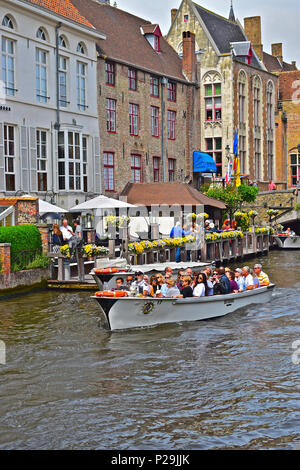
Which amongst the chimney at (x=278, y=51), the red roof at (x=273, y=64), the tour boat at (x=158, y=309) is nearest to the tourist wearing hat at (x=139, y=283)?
the tour boat at (x=158, y=309)

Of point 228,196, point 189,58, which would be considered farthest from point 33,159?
point 189,58

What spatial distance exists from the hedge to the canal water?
3.16 meters

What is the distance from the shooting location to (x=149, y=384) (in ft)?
37.4

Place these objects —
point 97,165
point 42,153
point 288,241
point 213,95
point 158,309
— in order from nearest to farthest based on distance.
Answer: point 158,309
point 42,153
point 97,165
point 288,241
point 213,95

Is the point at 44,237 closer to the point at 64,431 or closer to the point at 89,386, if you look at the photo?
the point at 89,386

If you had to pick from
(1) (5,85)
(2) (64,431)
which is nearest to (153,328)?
(2) (64,431)

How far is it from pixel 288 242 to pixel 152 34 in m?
14.5

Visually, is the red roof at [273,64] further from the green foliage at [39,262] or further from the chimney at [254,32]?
the green foliage at [39,262]

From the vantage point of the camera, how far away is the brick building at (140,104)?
3272cm

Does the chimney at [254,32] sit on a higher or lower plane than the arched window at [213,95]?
higher

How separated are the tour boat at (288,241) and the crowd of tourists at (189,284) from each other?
21463 mm

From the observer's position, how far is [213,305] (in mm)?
17062

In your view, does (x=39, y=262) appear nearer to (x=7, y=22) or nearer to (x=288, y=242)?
(x=7, y=22)

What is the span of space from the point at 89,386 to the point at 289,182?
46081 mm
